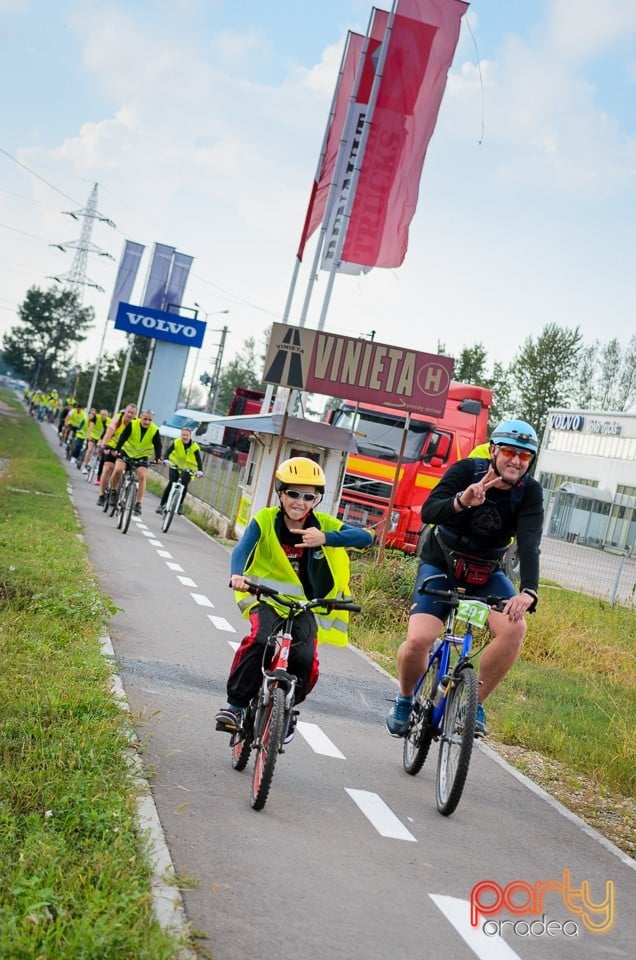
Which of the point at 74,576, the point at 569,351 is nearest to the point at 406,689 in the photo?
the point at 74,576

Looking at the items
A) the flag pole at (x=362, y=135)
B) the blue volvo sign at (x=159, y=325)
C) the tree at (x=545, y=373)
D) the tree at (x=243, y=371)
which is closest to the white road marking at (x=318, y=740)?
the flag pole at (x=362, y=135)

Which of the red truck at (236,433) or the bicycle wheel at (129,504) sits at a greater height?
the red truck at (236,433)

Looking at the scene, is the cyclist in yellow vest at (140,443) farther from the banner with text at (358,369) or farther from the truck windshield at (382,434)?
the truck windshield at (382,434)

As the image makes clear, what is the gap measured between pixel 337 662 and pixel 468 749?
5410 mm

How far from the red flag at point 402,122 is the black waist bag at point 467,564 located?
48.2ft

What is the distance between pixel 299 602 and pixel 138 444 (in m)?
14.1

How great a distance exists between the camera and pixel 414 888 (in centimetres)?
509

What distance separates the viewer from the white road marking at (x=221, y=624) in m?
11.8

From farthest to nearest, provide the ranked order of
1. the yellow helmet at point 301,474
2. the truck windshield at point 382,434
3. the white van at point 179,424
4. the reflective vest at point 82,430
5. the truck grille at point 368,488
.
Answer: the white van at point 179,424, the reflective vest at point 82,430, the truck grille at point 368,488, the truck windshield at point 382,434, the yellow helmet at point 301,474

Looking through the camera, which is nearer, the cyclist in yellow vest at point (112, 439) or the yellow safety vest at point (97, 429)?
the cyclist in yellow vest at point (112, 439)

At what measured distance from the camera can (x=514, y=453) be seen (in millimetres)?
6434

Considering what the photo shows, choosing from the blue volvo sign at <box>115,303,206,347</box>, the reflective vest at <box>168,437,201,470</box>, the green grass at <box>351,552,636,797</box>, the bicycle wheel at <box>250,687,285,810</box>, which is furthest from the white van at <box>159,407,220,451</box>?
the bicycle wheel at <box>250,687,285,810</box>

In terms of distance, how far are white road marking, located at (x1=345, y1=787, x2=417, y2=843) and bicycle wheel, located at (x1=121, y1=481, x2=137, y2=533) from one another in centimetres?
1299

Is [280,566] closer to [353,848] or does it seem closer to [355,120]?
[353,848]
